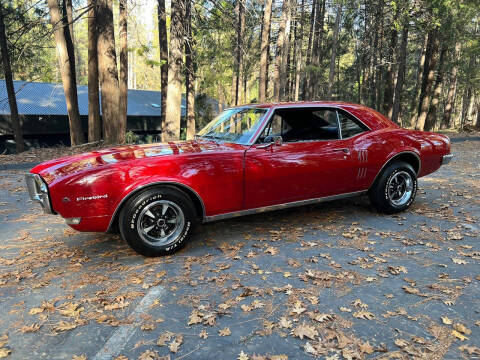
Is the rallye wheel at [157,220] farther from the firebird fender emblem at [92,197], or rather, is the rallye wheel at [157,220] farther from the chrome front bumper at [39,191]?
the chrome front bumper at [39,191]

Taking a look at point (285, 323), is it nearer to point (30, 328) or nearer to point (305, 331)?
point (305, 331)

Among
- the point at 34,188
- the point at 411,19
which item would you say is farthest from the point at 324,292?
the point at 411,19

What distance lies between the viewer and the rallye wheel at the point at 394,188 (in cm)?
482

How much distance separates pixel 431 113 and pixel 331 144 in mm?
17063

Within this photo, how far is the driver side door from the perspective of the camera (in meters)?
Result: 3.93

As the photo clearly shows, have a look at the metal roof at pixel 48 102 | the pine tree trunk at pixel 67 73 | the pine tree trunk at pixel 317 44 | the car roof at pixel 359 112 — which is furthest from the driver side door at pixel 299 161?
the pine tree trunk at pixel 317 44

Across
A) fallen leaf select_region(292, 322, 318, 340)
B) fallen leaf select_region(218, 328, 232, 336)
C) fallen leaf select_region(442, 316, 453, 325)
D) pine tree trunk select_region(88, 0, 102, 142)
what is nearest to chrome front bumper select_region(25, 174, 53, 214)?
fallen leaf select_region(218, 328, 232, 336)

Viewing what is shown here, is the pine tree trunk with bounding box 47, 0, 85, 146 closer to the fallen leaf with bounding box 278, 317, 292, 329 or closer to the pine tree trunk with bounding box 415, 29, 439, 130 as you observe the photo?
the fallen leaf with bounding box 278, 317, 292, 329

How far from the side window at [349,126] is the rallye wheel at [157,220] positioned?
2.52 meters

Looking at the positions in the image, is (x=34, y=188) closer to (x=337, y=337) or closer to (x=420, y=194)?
(x=337, y=337)

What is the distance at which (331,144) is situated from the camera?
4.40m

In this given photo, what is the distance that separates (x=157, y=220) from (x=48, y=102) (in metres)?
20.2

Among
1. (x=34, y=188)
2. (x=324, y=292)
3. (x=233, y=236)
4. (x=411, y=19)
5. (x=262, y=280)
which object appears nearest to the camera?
(x=324, y=292)

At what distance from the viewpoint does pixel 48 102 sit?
64.3 ft
